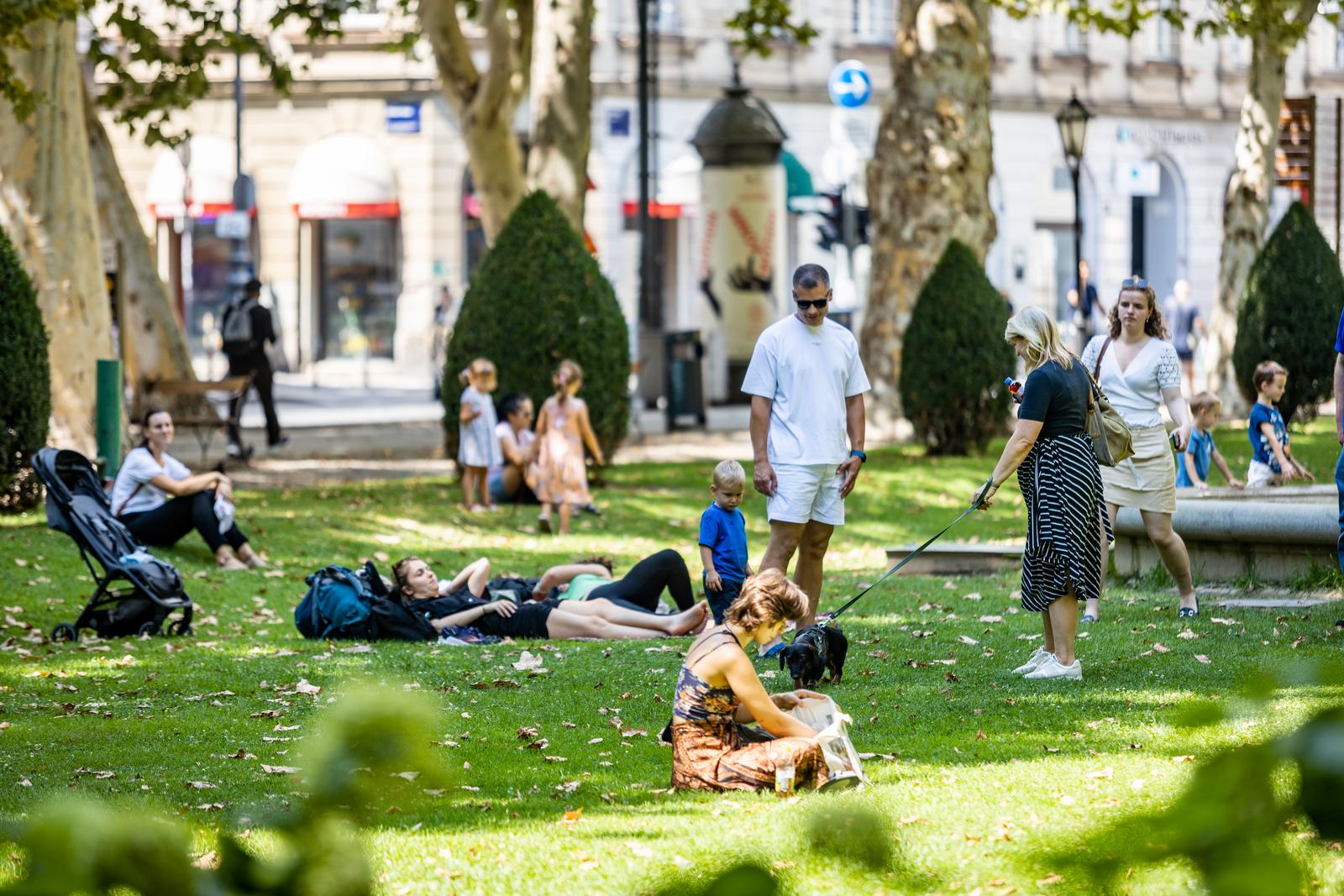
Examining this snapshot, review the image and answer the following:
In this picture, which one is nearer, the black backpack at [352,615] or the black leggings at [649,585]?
the black backpack at [352,615]

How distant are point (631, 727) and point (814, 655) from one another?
3.02 ft

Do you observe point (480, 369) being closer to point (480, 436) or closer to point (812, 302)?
point (480, 436)

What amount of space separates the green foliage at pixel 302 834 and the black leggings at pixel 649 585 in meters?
9.86

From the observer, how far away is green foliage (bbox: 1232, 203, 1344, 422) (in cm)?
2405

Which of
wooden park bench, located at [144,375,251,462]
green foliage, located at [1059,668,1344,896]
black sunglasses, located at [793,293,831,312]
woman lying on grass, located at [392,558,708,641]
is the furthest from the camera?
wooden park bench, located at [144,375,251,462]

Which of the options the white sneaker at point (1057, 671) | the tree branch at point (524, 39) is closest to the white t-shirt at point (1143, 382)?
the white sneaker at point (1057, 671)

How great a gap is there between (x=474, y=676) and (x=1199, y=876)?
27.3ft

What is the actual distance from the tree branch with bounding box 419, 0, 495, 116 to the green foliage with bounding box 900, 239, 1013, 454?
5990mm

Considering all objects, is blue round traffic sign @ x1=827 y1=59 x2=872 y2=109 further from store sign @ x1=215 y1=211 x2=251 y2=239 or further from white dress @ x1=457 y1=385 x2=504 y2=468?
store sign @ x1=215 y1=211 x2=251 y2=239

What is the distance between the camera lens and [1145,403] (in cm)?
1009

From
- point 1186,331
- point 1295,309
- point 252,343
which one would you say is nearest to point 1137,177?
point 1186,331

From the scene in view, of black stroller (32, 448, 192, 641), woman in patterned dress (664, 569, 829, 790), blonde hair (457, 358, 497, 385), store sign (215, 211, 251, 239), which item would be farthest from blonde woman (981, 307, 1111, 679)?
store sign (215, 211, 251, 239)

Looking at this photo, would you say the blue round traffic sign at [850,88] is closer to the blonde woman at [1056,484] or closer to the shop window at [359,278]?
the shop window at [359,278]

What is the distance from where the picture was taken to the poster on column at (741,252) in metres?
28.9
